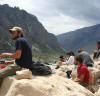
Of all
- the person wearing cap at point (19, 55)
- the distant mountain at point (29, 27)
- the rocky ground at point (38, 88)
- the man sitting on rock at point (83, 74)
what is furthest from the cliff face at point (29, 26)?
the rocky ground at point (38, 88)

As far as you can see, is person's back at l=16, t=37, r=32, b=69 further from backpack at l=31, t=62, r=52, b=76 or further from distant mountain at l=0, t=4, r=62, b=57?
distant mountain at l=0, t=4, r=62, b=57

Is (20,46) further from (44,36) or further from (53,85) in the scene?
(44,36)

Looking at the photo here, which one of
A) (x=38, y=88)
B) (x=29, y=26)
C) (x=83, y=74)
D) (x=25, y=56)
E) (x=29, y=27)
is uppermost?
(x=29, y=26)

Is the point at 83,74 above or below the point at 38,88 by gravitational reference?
below

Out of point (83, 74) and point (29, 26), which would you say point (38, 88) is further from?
point (29, 26)

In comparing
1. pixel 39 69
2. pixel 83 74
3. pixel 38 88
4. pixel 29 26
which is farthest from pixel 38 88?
pixel 29 26

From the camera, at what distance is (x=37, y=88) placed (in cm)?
432

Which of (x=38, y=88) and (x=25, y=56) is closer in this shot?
(x=38, y=88)

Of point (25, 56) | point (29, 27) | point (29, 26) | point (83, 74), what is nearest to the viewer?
point (25, 56)

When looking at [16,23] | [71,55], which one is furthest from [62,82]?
[16,23]

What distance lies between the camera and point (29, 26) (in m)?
143

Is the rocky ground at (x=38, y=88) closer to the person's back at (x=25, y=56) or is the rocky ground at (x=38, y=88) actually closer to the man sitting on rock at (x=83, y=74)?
the person's back at (x=25, y=56)

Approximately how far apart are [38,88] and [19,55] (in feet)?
3.83

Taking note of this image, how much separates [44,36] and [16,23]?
98.4 ft
